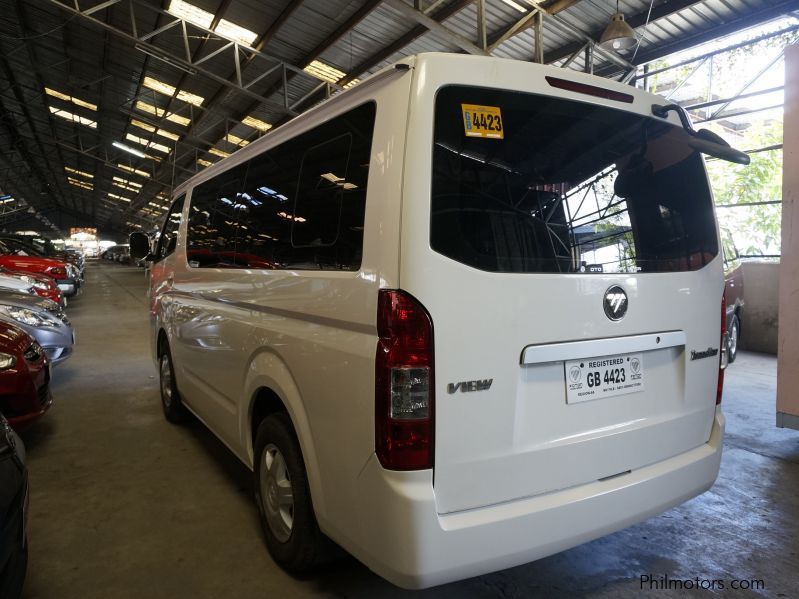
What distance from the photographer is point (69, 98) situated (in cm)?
1758

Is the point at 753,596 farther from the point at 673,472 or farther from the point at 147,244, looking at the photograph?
the point at 147,244

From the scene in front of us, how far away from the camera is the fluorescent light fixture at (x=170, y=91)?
14.4 m

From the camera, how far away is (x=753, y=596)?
227 centimetres

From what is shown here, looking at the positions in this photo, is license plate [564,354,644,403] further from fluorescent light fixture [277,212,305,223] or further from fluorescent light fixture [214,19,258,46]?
fluorescent light fixture [214,19,258,46]

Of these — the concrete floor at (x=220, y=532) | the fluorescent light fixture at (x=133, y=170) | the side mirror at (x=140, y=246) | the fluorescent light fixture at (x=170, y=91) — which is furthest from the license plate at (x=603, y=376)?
the fluorescent light fixture at (x=133, y=170)

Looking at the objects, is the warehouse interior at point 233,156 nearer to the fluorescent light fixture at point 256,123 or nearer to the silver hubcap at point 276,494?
the fluorescent light fixture at point 256,123

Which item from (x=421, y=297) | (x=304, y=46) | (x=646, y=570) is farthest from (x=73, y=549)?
(x=304, y=46)

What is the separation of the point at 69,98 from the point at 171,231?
17035 millimetres

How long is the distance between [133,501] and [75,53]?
14.2 m

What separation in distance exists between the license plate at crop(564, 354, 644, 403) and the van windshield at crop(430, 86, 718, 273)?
0.34 meters

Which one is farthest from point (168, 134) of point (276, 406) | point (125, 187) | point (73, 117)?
point (276, 406)

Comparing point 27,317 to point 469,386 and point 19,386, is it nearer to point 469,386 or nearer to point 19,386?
point 19,386

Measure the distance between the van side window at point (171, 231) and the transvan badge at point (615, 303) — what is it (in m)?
3.37

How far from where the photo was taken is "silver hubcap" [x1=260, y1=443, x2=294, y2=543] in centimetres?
234
